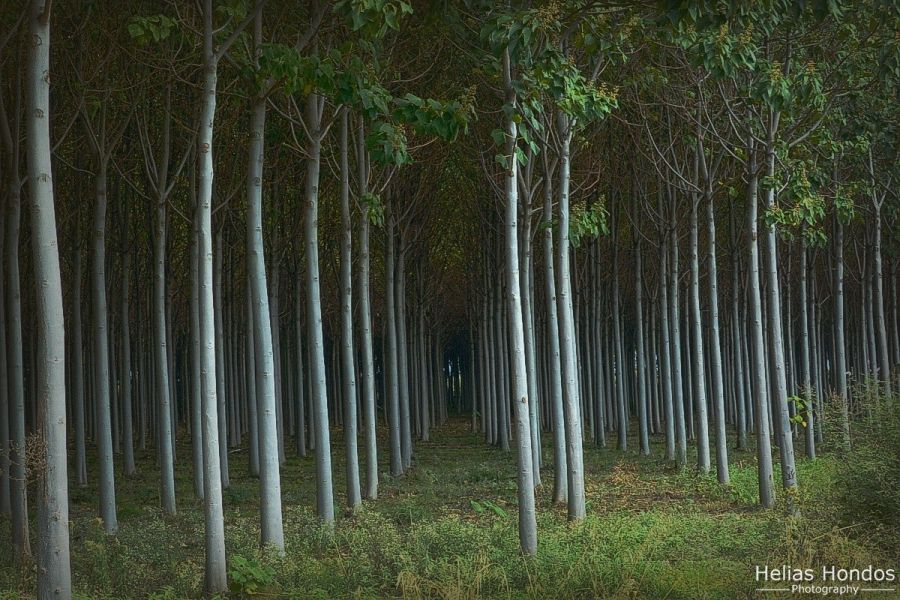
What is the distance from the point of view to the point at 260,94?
36.2 feet

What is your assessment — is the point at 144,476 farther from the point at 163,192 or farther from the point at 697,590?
the point at 697,590

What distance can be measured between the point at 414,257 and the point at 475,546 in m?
17.2

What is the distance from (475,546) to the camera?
1072 cm

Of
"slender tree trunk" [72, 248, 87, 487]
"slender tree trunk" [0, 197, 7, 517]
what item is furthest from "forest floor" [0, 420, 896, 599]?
"slender tree trunk" [72, 248, 87, 487]

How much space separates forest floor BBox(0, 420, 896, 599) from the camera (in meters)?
8.82

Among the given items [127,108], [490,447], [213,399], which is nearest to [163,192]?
[127,108]

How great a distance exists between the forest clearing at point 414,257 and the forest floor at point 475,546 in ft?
0.18

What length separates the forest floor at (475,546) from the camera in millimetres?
8820

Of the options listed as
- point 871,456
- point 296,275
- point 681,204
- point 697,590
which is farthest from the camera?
point 681,204

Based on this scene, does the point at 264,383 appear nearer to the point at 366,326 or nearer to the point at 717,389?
the point at 366,326

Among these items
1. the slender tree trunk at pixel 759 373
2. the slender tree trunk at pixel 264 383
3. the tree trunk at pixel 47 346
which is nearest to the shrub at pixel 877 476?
the slender tree trunk at pixel 759 373

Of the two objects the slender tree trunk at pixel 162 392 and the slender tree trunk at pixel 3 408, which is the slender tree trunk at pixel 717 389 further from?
Answer: the slender tree trunk at pixel 3 408

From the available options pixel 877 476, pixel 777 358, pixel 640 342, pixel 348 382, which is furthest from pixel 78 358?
pixel 640 342

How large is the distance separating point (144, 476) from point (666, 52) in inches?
540
